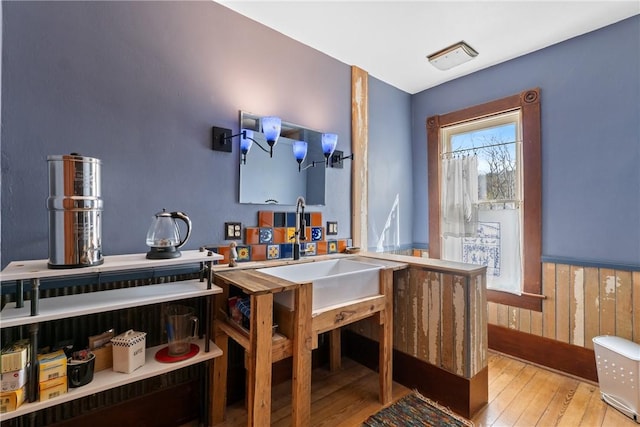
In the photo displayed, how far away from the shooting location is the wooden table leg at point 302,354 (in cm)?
132

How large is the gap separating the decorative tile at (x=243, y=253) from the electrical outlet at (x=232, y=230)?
0.07 metres

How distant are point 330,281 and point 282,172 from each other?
91 centimetres

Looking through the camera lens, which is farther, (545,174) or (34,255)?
(545,174)

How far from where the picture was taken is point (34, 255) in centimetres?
126

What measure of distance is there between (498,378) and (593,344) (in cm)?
65

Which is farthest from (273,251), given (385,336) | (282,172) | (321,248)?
(385,336)

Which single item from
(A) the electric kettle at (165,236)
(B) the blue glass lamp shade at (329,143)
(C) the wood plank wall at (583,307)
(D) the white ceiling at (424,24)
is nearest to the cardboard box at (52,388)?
(A) the electric kettle at (165,236)

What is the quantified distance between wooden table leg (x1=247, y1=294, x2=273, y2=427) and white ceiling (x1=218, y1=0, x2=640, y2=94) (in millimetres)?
1749

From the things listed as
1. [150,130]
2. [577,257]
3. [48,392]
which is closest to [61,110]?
[150,130]

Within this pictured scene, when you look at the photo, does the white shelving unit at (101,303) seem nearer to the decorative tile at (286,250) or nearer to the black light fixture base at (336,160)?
the decorative tile at (286,250)

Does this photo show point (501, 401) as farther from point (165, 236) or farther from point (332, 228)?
point (165, 236)

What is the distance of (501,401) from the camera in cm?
180

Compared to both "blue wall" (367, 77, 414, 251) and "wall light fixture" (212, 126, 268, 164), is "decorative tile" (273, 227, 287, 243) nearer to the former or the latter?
"wall light fixture" (212, 126, 268, 164)

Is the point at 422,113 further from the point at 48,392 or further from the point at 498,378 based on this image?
the point at 48,392
